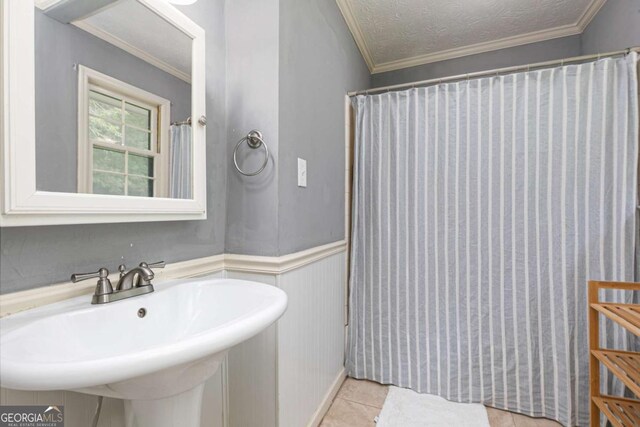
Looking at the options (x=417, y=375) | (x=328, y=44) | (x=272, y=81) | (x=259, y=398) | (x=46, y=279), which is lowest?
(x=417, y=375)

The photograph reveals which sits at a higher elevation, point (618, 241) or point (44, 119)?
point (44, 119)

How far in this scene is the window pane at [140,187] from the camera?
84 cm

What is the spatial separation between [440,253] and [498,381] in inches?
29.3

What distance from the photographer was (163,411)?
0.68 m

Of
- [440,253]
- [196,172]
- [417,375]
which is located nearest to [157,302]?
[196,172]

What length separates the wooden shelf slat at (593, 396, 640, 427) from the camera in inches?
42.8

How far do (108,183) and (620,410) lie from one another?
78.9 inches

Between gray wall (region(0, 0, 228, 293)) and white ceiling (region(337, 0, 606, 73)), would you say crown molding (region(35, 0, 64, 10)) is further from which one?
white ceiling (region(337, 0, 606, 73))

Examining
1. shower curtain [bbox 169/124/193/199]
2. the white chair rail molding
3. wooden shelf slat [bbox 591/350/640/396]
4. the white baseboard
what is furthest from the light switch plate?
wooden shelf slat [bbox 591/350/640/396]

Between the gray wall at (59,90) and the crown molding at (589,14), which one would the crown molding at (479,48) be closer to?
the crown molding at (589,14)

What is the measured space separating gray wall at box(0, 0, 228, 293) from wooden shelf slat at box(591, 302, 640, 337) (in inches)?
58.4

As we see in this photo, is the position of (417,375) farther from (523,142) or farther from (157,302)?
(157,302)

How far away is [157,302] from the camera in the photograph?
2.67 feet

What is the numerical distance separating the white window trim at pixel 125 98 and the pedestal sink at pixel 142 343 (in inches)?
12.1
